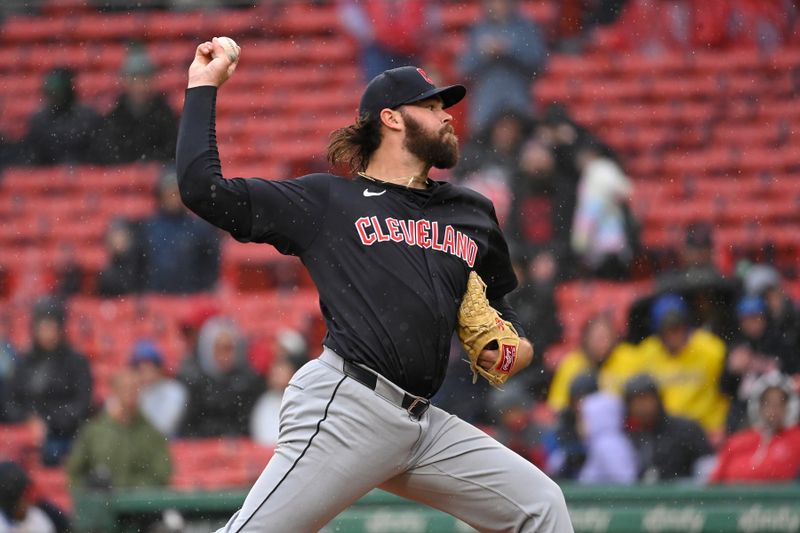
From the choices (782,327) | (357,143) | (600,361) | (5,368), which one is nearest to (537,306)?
(600,361)

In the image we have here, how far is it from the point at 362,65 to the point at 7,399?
4300 mm

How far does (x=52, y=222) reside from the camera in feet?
35.4

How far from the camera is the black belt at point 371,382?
3646 millimetres

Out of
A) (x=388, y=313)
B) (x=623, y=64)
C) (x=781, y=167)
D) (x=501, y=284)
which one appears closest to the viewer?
(x=388, y=313)

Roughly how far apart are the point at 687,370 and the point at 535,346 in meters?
1.09

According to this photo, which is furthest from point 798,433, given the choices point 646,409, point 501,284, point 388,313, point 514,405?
point 388,313

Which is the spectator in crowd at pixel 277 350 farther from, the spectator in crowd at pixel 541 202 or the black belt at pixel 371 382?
the black belt at pixel 371 382

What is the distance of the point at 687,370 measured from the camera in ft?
24.9

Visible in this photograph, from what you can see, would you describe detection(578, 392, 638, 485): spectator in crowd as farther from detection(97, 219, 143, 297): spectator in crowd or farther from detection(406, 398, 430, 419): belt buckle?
detection(97, 219, 143, 297): spectator in crowd

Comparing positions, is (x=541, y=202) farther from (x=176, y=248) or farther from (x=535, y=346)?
(x=176, y=248)

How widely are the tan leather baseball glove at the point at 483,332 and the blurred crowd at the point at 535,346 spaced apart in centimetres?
321

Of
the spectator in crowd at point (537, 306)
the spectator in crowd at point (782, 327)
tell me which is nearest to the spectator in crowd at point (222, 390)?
the spectator in crowd at point (537, 306)

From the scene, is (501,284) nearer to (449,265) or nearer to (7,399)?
(449,265)

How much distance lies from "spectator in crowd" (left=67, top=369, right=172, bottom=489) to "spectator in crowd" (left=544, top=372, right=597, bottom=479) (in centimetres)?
217
